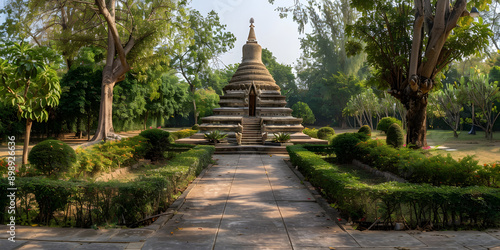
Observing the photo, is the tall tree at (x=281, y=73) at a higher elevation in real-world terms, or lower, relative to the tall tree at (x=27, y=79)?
higher

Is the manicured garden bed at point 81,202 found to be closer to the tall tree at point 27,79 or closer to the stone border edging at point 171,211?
the stone border edging at point 171,211

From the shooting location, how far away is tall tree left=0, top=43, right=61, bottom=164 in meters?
9.51

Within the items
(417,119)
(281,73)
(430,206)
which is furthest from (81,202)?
(281,73)

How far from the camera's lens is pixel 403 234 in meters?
5.68

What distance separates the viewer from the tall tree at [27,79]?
951cm

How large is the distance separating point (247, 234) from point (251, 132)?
1829 cm

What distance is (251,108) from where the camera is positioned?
27688 mm

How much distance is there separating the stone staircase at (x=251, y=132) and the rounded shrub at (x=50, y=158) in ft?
46.8

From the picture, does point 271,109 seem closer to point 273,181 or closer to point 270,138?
point 270,138

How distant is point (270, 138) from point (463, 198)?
1669cm

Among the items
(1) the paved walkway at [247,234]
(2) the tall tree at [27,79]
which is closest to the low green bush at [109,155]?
(2) the tall tree at [27,79]

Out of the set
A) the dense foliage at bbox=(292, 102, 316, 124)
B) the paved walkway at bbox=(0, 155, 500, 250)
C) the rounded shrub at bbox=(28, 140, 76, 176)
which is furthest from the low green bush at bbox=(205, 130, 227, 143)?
the dense foliage at bbox=(292, 102, 316, 124)

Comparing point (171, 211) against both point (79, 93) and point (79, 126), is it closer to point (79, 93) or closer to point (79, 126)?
point (79, 93)

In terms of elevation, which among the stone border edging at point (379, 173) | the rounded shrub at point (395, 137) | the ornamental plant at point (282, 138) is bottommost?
the stone border edging at point (379, 173)
